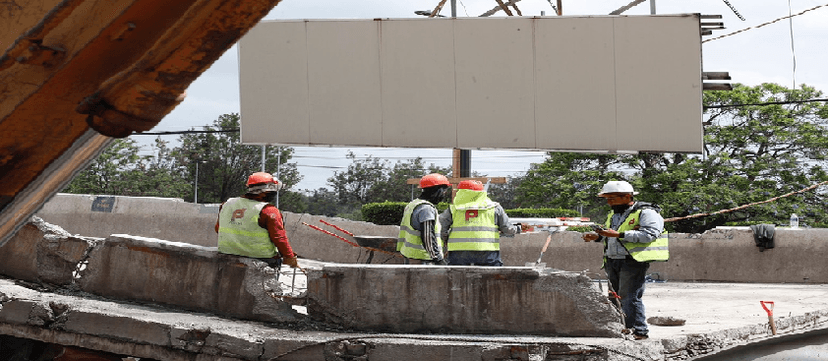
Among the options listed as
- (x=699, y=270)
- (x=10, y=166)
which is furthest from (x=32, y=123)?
(x=699, y=270)

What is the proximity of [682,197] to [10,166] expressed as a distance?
31.2 metres

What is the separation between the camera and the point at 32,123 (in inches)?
77.4

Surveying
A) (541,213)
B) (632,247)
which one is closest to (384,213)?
→ (541,213)

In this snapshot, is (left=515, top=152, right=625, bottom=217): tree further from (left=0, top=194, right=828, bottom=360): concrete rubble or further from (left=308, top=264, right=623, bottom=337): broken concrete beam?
(left=308, top=264, right=623, bottom=337): broken concrete beam

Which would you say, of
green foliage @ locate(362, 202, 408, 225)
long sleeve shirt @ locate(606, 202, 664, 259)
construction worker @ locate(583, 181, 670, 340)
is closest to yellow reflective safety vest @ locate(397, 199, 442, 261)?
construction worker @ locate(583, 181, 670, 340)

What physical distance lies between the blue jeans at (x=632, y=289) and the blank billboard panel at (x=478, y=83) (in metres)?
7.78

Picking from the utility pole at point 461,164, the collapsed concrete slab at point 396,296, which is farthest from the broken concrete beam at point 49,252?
the utility pole at point 461,164

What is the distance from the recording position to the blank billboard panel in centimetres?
1411

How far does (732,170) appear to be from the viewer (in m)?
32.0

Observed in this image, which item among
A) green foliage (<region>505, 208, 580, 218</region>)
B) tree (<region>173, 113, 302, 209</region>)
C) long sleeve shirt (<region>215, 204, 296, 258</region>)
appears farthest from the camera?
tree (<region>173, 113, 302, 209</region>)

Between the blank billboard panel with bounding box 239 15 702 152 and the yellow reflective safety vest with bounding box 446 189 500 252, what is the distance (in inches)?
297

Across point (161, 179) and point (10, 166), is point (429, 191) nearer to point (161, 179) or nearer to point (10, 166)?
point (10, 166)

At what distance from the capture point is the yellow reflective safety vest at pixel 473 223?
722cm

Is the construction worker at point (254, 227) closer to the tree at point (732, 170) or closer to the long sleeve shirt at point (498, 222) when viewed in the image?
the long sleeve shirt at point (498, 222)
